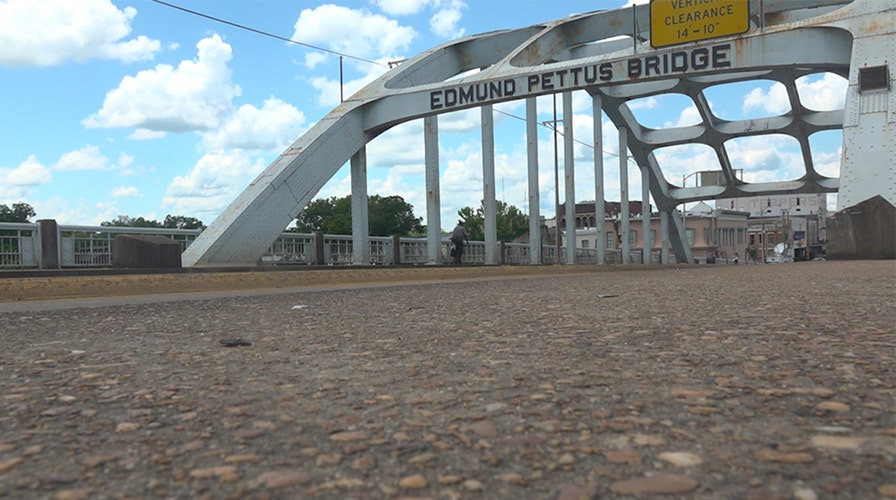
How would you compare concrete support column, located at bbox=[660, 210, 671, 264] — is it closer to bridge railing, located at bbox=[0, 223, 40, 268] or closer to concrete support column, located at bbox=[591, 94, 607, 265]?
concrete support column, located at bbox=[591, 94, 607, 265]

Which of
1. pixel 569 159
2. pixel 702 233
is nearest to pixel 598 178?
pixel 569 159

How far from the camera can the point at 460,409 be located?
211 cm

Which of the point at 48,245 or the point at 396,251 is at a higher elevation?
the point at 48,245

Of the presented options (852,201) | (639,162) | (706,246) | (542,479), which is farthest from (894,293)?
(706,246)

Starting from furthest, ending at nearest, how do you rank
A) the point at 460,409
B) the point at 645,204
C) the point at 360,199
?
1. the point at 645,204
2. the point at 360,199
3. the point at 460,409

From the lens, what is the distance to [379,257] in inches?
870

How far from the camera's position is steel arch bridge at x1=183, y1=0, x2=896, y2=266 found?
13.8m

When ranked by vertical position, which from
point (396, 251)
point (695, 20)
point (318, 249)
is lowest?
point (396, 251)

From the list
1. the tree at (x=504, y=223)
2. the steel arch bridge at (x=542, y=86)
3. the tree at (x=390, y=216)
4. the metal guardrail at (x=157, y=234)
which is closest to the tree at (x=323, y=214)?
the tree at (x=390, y=216)

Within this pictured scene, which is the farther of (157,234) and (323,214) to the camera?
(323,214)

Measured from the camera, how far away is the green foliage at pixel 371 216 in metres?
86.0

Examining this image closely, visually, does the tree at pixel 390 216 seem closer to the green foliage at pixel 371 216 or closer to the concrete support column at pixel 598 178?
the green foliage at pixel 371 216

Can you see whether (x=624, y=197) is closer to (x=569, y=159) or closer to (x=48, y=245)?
(x=569, y=159)

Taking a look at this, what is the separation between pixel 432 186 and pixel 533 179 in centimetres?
556
